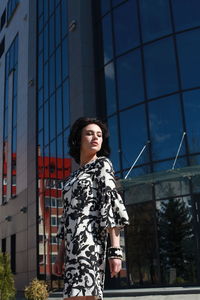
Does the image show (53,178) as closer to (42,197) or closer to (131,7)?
(42,197)

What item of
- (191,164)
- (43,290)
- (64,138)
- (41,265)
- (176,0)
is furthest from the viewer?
(41,265)

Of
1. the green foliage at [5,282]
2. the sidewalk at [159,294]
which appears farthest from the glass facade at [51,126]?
the sidewalk at [159,294]

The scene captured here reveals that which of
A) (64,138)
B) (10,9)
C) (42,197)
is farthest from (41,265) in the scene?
(10,9)

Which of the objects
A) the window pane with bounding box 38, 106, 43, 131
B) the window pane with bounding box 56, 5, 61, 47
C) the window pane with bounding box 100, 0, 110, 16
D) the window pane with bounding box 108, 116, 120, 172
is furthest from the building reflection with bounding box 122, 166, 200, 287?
the window pane with bounding box 56, 5, 61, 47

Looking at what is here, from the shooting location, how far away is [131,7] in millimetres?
15852

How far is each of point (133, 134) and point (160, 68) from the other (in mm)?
2545

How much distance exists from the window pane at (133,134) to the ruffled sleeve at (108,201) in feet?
36.7

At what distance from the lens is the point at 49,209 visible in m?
18.8

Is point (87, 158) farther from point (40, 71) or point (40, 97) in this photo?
point (40, 71)

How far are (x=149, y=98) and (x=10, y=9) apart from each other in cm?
1844

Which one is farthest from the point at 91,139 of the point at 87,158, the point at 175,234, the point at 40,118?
the point at 40,118

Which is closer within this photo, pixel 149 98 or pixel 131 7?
pixel 149 98

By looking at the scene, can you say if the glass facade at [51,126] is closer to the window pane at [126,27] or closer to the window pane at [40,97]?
the window pane at [40,97]

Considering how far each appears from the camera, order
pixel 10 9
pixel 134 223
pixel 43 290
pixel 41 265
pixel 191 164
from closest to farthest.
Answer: pixel 43 290 < pixel 191 164 < pixel 134 223 < pixel 41 265 < pixel 10 9
